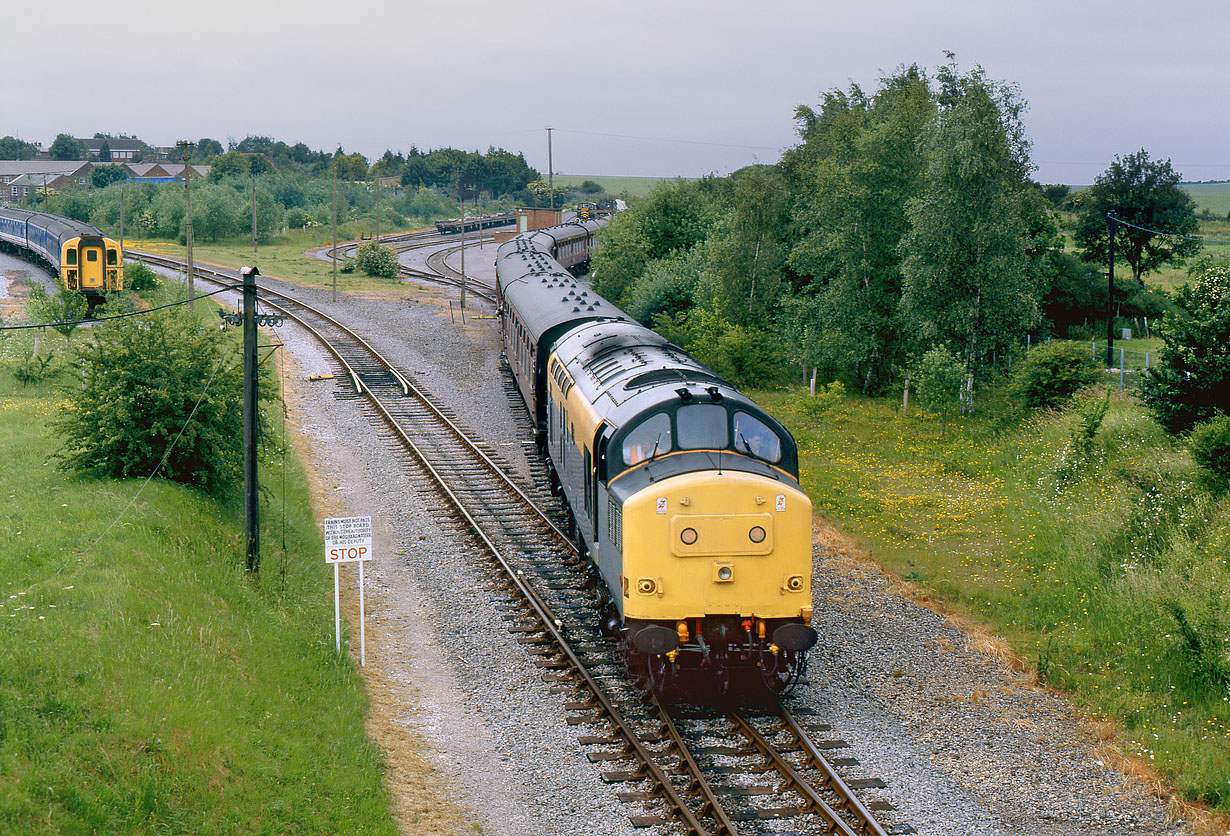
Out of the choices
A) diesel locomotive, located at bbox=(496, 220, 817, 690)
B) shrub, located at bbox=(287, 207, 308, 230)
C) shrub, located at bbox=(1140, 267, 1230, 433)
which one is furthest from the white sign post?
shrub, located at bbox=(287, 207, 308, 230)

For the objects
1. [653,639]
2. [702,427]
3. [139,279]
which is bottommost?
[653,639]

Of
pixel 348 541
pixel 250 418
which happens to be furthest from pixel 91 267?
pixel 348 541

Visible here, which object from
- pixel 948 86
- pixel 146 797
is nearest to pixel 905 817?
pixel 146 797

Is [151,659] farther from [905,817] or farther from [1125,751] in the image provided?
[1125,751]

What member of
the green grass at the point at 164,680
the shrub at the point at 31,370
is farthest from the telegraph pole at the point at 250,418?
the shrub at the point at 31,370

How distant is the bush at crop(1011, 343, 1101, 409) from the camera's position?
27578mm

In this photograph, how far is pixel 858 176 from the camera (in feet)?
Result: 114

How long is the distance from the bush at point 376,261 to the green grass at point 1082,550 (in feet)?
131

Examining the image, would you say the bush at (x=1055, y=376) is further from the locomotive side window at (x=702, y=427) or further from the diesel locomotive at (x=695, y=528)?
the locomotive side window at (x=702, y=427)

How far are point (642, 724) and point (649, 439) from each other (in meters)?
3.51

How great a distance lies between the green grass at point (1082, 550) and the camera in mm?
12891

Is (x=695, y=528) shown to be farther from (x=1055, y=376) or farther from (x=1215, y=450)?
(x=1055, y=376)

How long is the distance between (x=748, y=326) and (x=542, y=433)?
1772cm

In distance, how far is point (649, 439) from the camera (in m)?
13.0
